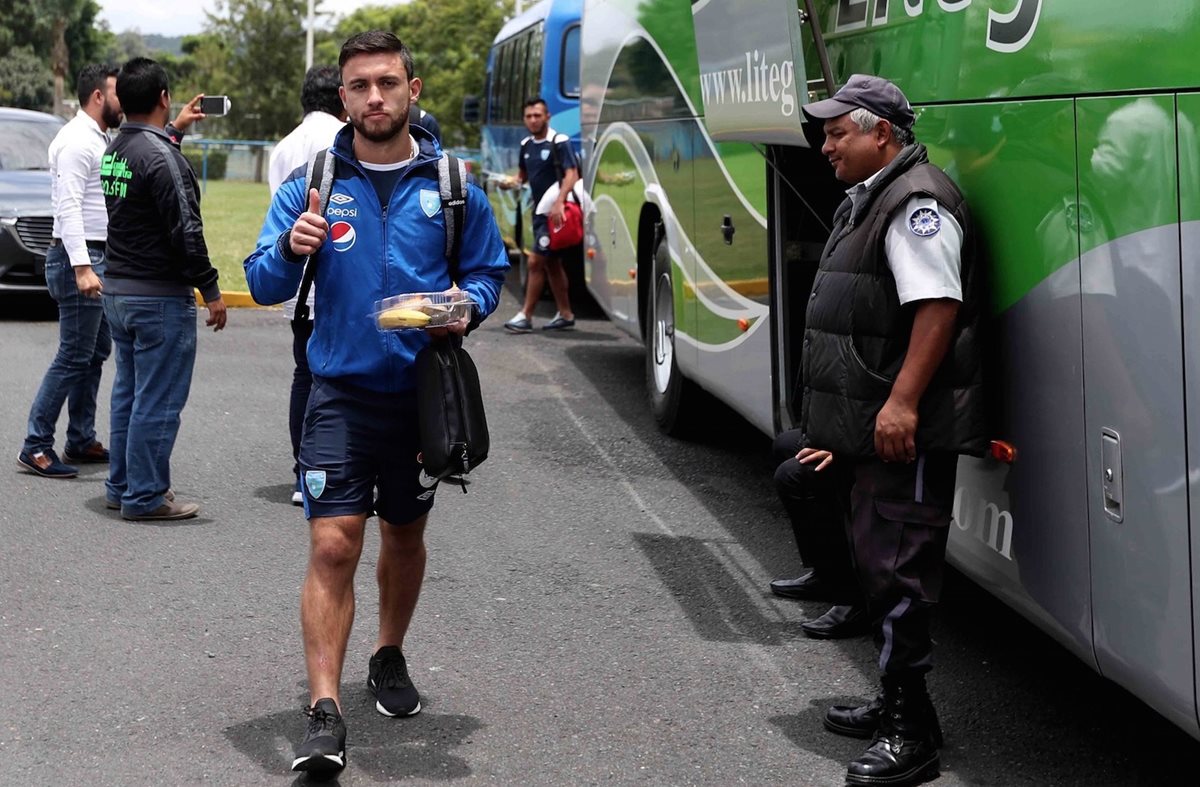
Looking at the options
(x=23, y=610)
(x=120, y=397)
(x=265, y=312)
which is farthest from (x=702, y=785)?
(x=265, y=312)

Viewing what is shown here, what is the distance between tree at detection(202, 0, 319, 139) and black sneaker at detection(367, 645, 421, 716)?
5108 cm

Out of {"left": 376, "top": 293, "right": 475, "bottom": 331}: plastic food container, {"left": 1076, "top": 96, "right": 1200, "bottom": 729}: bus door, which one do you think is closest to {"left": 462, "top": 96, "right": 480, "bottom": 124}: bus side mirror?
{"left": 376, "top": 293, "right": 475, "bottom": 331}: plastic food container

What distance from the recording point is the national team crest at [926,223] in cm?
401

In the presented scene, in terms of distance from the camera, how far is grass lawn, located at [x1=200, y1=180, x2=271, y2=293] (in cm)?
1683

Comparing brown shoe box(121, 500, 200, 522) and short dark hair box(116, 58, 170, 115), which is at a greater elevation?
short dark hair box(116, 58, 170, 115)

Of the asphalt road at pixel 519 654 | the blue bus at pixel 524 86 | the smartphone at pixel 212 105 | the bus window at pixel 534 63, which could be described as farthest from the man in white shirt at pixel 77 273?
the bus window at pixel 534 63

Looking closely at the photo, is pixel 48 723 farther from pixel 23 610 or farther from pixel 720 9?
pixel 720 9

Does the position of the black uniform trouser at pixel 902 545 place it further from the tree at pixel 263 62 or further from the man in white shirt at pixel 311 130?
the tree at pixel 263 62

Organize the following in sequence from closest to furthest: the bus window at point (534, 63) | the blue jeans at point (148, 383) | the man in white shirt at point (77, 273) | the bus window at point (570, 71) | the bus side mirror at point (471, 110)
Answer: the blue jeans at point (148, 383) → the man in white shirt at point (77, 273) → the bus window at point (570, 71) → the bus window at point (534, 63) → the bus side mirror at point (471, 110)

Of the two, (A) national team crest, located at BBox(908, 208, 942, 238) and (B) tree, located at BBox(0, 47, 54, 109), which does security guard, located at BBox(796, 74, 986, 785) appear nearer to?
(A) national team crest, located at BBox(908, 208, 942, 238)

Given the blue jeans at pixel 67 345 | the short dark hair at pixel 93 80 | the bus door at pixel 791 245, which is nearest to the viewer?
the bus door at pixel 791 245

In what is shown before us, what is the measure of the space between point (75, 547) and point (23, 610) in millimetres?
899

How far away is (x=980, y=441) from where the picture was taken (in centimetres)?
411

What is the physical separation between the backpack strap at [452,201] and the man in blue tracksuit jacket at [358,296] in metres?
0.02
